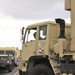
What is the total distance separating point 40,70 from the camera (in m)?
13.9

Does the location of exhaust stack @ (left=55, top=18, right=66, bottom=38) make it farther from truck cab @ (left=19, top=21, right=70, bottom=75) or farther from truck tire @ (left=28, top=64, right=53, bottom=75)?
truck tire @ (left=28, top=64, right=53, bottom=75)

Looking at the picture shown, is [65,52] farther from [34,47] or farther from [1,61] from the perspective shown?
[1,61]

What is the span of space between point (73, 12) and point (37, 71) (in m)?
3.40

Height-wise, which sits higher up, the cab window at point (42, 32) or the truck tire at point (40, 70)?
the cab window at point (42, 32)

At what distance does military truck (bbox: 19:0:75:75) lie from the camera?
41.4 ft

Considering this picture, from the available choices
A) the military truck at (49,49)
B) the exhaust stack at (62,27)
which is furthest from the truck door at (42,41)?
the exhaust stack at (62,27)

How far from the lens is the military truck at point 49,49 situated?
12617mm

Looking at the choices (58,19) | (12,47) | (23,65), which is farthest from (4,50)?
(58,19)

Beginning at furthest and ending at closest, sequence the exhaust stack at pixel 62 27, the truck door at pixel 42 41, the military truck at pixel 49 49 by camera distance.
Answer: the truck door at pixel 42 41, the exhaust stack at pixel 62 27, the military truck at pixel 49 49

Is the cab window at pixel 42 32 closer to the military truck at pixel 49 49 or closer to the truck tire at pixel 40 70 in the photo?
the military truck at pixel 49 49

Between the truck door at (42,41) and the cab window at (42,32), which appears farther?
the cab window at (42,32)

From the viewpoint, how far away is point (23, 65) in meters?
15.2

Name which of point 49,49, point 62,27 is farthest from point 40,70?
point 62,27

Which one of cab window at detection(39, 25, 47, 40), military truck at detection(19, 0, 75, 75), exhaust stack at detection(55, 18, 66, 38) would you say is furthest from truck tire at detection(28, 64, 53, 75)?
exhaust stack at detection(55, 18, 66, 38)
